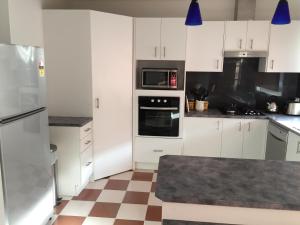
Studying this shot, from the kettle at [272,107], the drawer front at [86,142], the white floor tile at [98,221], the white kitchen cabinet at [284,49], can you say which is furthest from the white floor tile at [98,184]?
the white kitchen cabinet at [284,49]

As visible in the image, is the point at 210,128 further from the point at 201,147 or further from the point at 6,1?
the point at 6,1

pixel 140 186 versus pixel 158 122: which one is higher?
pixel 158 122

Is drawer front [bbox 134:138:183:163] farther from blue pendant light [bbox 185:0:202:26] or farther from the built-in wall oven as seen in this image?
blue pendant light [bbox 185:0:202:26]

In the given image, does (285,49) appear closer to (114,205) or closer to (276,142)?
(276,142)

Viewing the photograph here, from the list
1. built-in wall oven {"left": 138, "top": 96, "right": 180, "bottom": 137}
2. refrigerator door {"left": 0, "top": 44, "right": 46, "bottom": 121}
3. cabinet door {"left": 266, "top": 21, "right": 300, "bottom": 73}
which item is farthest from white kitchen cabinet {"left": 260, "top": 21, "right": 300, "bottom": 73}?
refrigerator door {"left": 0, "top": 44, "right": 46, "bottom": 121}

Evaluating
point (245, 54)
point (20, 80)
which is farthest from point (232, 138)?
point (20, 80)

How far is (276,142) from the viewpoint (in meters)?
3.23

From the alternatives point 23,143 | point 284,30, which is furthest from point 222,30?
point 23,143

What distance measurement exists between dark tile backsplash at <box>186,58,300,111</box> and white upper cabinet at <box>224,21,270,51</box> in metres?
0.40

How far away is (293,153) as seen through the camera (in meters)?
2.81

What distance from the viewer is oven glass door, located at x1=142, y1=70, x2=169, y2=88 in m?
3.66

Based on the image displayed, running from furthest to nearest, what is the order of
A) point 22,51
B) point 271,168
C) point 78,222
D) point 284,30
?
point 284,30 < point 78,222 < point 22,51 < point 271,168

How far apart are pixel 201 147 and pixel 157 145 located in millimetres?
625

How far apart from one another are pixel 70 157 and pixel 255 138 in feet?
8.05
